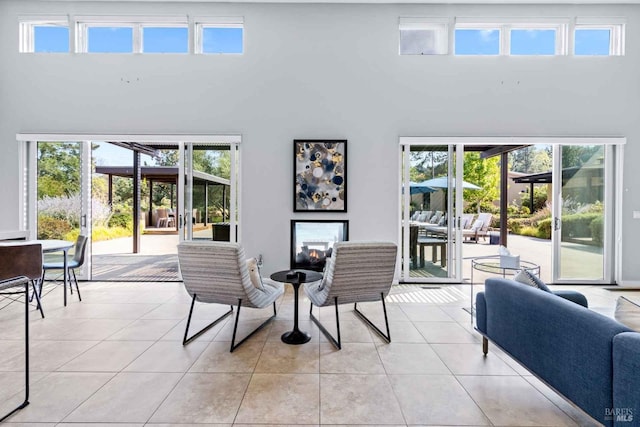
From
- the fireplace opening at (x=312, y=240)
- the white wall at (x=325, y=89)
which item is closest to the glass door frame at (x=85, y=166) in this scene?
the white wall at (x=325, y=89)

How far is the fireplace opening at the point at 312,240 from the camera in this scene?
192 inches

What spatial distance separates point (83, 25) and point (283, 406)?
6418 millimetres

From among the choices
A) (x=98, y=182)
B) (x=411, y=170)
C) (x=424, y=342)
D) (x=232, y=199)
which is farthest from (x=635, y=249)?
(x=98, y=182)

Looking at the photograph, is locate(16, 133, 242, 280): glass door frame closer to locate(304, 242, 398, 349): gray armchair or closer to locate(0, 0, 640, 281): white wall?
locate(0, 0, 640, 281): white wall

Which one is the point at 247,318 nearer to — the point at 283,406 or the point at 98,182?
the point at 283,406

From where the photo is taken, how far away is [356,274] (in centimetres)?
277

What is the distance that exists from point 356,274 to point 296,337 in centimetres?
87

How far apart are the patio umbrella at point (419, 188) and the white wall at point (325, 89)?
379 millimetres

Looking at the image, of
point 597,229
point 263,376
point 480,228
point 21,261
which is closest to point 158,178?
point 21,261

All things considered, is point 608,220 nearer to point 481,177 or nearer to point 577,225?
point 577,225

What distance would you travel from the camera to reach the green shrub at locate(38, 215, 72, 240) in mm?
4957

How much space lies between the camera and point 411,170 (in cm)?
496

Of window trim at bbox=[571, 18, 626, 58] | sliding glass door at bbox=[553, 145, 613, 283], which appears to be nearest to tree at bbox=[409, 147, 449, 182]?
sliding glass door at bbox=[553, 145, 613, 283]

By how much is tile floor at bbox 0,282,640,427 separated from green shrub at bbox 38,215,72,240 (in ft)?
5.93
